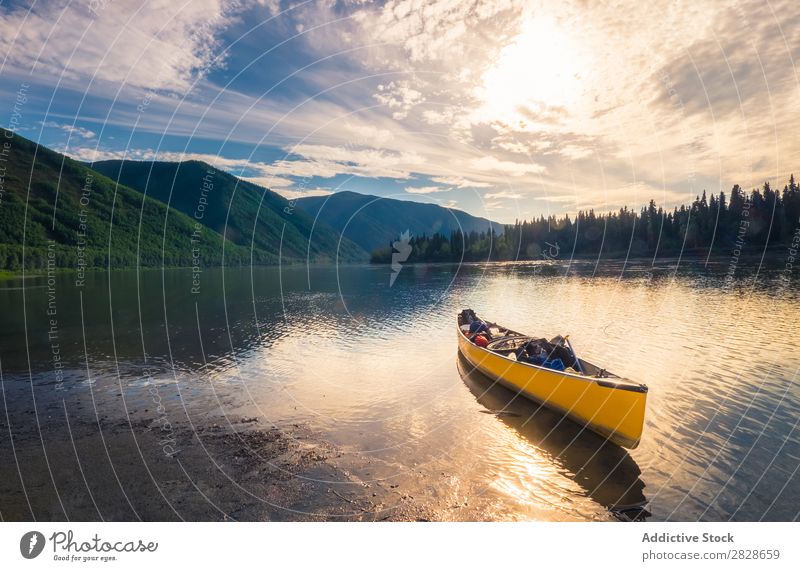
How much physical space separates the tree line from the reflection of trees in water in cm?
9992

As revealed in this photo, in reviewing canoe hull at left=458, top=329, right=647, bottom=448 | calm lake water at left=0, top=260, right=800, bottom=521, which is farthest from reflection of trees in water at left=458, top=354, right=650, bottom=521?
canoe hull at left=458, top=329, right=647, bottom=448

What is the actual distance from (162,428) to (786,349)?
120 ft

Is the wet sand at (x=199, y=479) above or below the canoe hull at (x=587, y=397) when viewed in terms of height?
below

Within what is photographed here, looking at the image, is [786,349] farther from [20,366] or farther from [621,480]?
[20,366]

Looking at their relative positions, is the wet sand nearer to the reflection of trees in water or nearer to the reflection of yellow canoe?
the reflection of trees in water

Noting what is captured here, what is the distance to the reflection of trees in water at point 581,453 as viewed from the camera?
11.7m

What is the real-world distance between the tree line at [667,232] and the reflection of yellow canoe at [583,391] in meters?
98.1

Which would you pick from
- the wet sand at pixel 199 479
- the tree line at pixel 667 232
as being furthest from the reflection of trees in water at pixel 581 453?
the tree line at pixel 667 232

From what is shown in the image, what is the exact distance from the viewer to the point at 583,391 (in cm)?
1569

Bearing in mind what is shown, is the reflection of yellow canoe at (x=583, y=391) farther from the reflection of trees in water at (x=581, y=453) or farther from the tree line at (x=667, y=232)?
the tree line at (x=667, y=232)

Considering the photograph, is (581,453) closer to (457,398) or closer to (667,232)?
(457,398)

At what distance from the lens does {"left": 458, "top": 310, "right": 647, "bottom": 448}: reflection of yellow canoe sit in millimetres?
14070
